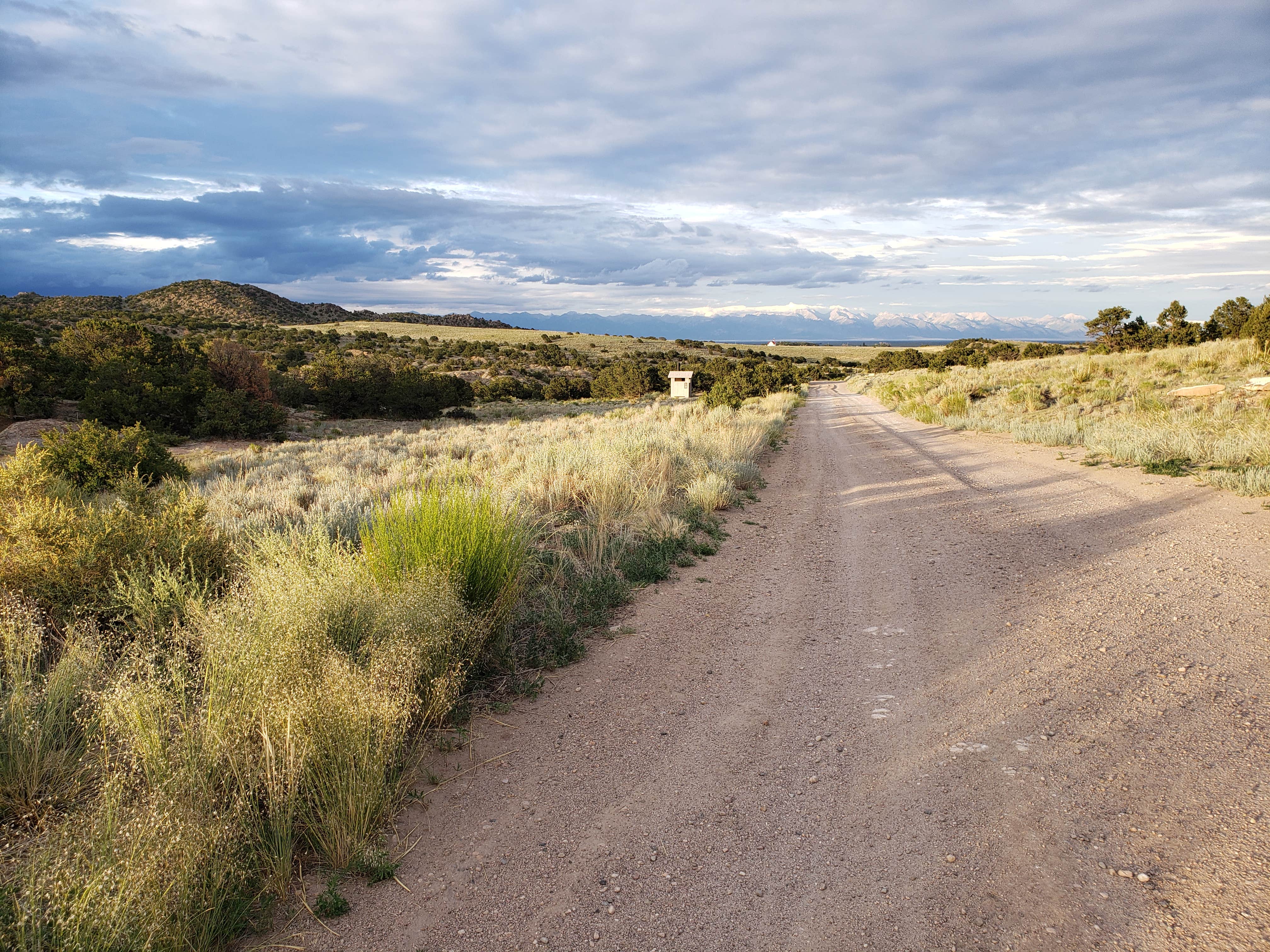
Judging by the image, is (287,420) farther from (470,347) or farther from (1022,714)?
(470,347)

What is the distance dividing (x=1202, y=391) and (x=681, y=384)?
1202 inches

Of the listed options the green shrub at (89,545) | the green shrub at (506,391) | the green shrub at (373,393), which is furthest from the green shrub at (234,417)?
the green shrub at (506,391)

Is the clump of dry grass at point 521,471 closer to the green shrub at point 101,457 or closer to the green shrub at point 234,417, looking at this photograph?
the green shrub at point 101,457

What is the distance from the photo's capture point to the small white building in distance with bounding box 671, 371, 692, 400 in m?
43.8

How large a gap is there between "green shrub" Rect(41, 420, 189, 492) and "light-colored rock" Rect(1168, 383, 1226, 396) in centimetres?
2297

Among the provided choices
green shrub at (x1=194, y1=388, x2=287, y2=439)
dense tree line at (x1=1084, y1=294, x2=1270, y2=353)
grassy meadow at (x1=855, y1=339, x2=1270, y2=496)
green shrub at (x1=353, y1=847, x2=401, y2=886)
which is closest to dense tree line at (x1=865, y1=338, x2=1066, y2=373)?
dense tree line at (x1=1084, y1=294, x2=1270, y2=353)

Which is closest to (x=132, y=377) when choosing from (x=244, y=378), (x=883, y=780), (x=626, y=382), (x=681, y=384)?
(x=244, y=378)

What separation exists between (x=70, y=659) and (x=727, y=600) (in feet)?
15.2

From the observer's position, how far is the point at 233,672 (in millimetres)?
2934

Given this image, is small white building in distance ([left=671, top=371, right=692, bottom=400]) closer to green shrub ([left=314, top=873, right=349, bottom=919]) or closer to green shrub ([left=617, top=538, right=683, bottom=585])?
green shrub ([left=617, top=538, right=683, bottom=585])

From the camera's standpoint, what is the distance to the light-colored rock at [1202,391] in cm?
1645

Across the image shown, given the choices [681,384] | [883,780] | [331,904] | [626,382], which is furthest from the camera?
[626,382]

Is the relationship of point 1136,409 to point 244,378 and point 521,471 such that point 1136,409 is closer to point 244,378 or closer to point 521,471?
point 521,471

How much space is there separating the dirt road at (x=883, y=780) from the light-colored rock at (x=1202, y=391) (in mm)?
13420
